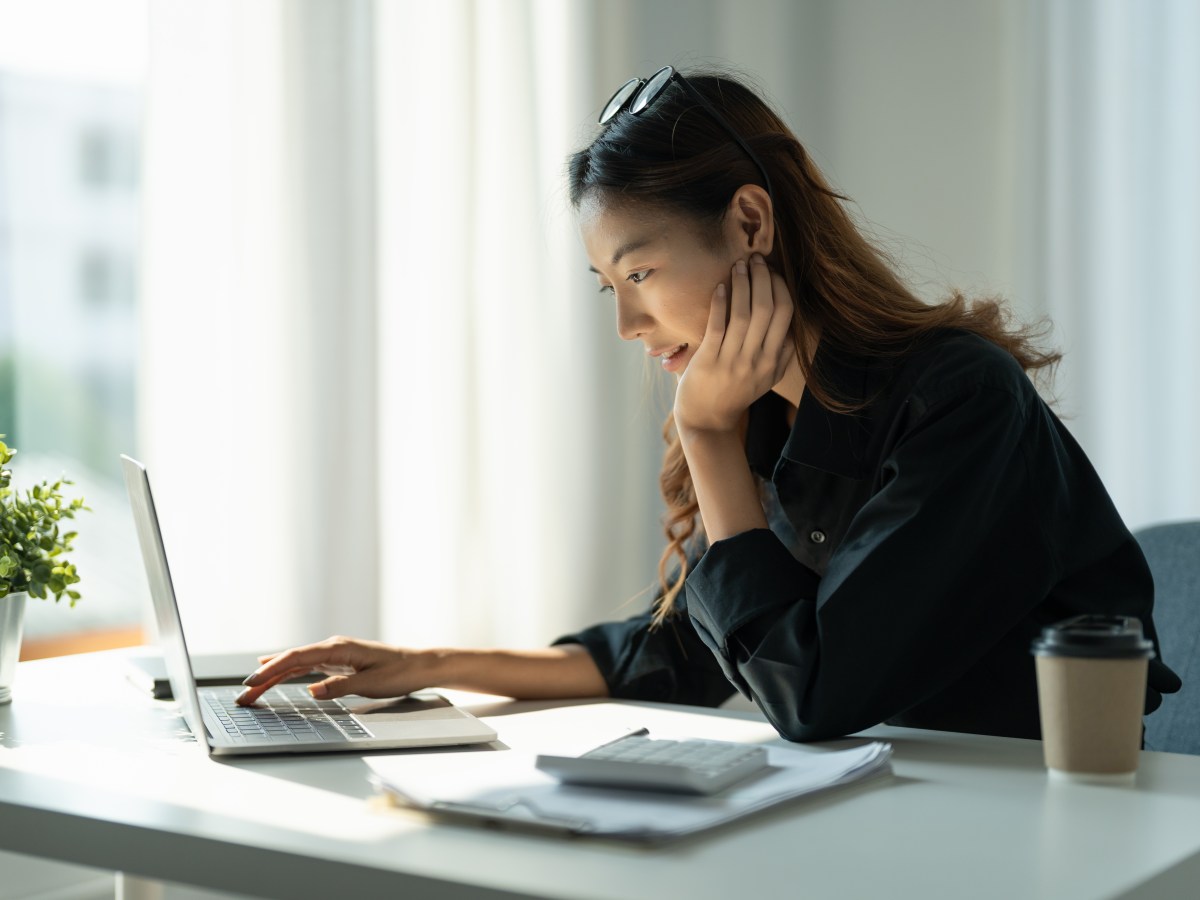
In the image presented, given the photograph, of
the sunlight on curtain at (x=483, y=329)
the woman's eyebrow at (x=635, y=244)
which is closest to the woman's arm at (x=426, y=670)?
the woman's eyebrow at (x=635, y=244)

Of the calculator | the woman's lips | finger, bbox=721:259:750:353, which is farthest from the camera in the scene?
the woman's lips

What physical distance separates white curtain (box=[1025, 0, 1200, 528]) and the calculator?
1.64 m

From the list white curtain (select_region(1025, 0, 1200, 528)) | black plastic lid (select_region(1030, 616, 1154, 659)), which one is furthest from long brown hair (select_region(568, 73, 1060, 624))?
white curtain (select_region(1025, 0, 1200, 528))

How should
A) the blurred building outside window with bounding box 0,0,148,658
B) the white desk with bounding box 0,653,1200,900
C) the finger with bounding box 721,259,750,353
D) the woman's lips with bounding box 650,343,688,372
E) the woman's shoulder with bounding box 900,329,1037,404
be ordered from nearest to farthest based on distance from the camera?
1. the white desk with bounding box 0,653,1200,900
2. the woman's shoulder with bounding box 900,329,1037,404
3. the finger with bounding box 721,259,750,353
4. the woman's lips with bounding box 650,343,688,372
5. the blurred building outside window with bounding box 0,0,148,658

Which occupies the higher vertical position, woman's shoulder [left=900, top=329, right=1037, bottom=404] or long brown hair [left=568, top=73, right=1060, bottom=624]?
long brown hair [left=568, top=73, right=1060, bottom=624]

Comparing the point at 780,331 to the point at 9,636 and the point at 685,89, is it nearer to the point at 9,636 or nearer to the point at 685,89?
the point at 685,89

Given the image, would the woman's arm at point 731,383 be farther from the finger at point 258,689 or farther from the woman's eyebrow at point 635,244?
the finger at point 258,689

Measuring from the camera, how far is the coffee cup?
2.80ft

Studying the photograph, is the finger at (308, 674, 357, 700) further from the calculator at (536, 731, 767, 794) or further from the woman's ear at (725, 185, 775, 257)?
the woman's ear at (725, 185, 775, 257)

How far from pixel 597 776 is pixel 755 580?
314 mm

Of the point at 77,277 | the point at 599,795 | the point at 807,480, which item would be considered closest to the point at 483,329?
the point at 77,277

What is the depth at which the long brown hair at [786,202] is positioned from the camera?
50.6 inches

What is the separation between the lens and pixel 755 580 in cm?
109

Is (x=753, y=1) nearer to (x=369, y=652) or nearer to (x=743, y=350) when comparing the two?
(x=743, y=350)
